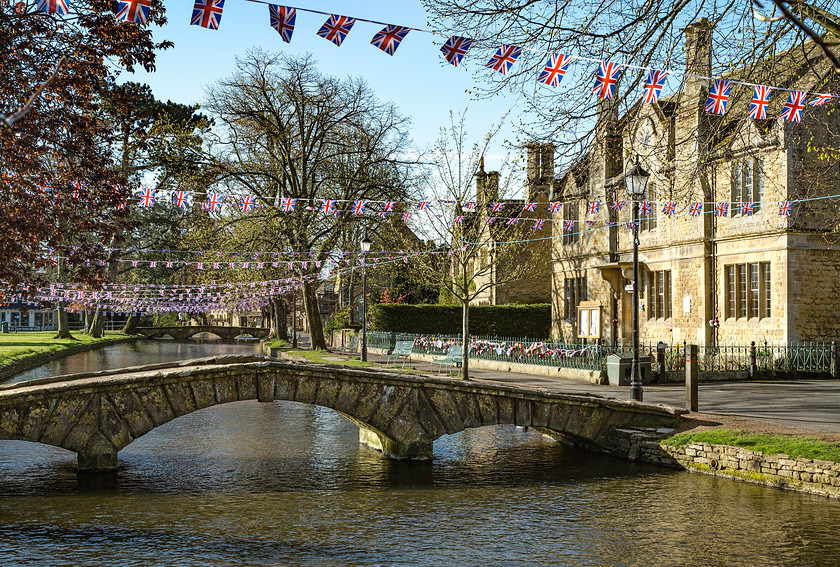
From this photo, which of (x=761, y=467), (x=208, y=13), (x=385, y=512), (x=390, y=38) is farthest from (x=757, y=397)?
(x=208, y=13)

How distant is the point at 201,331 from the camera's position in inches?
Answer: 3420

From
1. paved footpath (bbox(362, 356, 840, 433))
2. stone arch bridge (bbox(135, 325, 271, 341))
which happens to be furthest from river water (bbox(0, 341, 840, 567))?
stone arch bridge (bbox(135, 325, 271, 341))

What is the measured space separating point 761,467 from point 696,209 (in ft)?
56.0

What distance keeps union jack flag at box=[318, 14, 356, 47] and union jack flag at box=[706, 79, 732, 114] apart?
5843 millimetres

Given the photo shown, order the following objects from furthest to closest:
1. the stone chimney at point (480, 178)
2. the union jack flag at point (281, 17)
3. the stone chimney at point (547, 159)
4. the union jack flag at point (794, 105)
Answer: the stone chimney at point (480, 178), the stone chimney at point (547, 159), the union jack flag at point (794, 105), the union jack flag at point (281, 17)

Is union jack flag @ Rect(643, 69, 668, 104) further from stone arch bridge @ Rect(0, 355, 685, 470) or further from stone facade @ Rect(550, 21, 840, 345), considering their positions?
stone facade @ Rect(550, 21, 840, 345)

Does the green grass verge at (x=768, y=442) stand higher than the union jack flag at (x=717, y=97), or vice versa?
the union jack flag at (x=717, y=97)

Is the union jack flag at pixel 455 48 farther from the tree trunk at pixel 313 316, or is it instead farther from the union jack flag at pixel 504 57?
the tree trunk at pixel 313 316

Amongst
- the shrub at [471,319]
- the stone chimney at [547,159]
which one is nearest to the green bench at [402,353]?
the shrub at [471,319]

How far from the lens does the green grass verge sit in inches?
484

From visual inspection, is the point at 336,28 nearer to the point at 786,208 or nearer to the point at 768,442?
the point at 768,442

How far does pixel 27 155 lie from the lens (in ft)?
50.7

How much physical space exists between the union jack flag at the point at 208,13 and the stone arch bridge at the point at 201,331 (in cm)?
7433

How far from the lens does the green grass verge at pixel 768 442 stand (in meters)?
12.3
